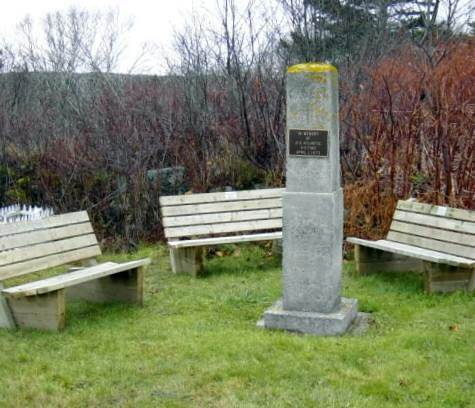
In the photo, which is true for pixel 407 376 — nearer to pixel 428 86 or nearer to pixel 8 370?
pixel 8 370

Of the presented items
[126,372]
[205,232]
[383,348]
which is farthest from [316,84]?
A: [205,232]

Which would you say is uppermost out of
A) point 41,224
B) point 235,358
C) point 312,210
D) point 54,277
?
point 312,210

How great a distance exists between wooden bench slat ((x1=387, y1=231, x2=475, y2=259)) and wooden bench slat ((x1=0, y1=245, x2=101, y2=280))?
332cm

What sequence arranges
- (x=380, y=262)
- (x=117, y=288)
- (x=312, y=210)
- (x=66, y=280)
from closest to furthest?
(x=312, y=210) < (x=66, y=280) < (x=117, y=288) < (x=380, y=262)

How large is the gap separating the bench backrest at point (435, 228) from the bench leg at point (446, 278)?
0.19 m

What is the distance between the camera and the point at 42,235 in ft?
20.1

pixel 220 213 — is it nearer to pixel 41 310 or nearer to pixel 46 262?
pixel 46 262

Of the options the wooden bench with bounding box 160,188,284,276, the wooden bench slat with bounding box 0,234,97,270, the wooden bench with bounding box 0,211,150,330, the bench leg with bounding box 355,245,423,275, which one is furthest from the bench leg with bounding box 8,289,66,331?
the bench leg with bounding box 355,245,423,275

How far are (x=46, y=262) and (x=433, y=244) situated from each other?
3.97m

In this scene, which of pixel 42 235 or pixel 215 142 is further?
pixel 215 142

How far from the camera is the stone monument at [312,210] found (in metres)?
5.08

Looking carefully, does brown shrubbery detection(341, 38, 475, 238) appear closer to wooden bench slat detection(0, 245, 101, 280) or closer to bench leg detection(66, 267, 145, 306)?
bench leg detection(66, 267, 145, 306)

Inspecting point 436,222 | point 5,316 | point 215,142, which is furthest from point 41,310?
point 215,142

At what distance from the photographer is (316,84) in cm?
506
